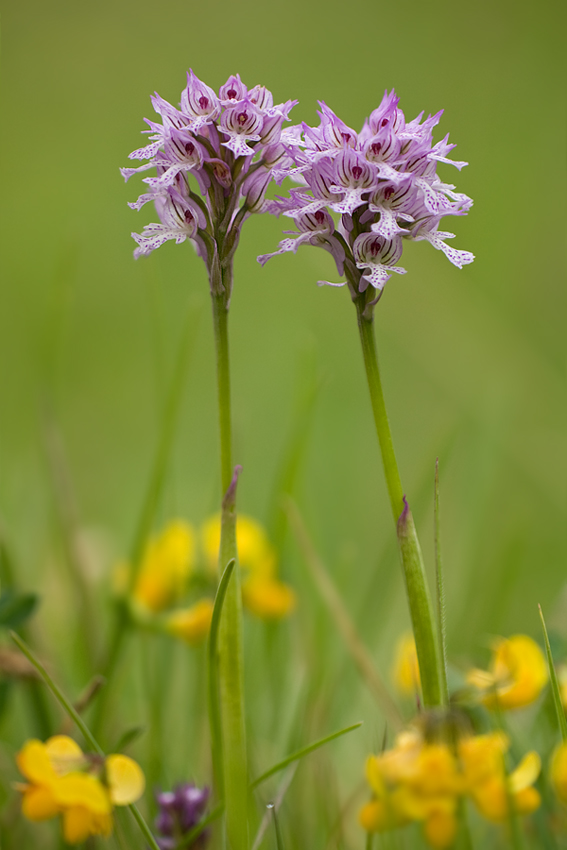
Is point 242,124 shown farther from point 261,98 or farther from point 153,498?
point 153,498

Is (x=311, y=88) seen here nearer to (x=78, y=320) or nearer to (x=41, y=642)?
(x=78, y=320)

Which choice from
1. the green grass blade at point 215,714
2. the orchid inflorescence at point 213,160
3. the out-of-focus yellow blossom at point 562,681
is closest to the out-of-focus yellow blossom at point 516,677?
the out-of-focus yellow blossom at point 562,681

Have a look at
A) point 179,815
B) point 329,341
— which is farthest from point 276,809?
point 329,341

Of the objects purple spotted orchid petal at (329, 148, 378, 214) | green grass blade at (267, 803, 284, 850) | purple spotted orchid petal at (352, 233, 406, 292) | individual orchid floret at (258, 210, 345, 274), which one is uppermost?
purple spotted orchid petal at (329, 148, 378, 214)

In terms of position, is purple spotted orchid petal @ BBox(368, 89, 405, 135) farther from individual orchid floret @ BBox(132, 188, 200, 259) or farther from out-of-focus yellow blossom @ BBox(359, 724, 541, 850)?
out-of-focus yellow blossom @ BBox(359, 724, 541, 850)

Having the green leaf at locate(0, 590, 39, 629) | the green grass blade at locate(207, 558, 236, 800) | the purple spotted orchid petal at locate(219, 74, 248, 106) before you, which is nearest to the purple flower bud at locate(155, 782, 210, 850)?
the green grass blade at locate(207, 558, 236, 800)

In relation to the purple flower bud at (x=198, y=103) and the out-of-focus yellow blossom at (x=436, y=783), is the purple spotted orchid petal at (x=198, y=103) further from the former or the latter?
the out-of-focus yellow blossom at (x=436, y=783)
